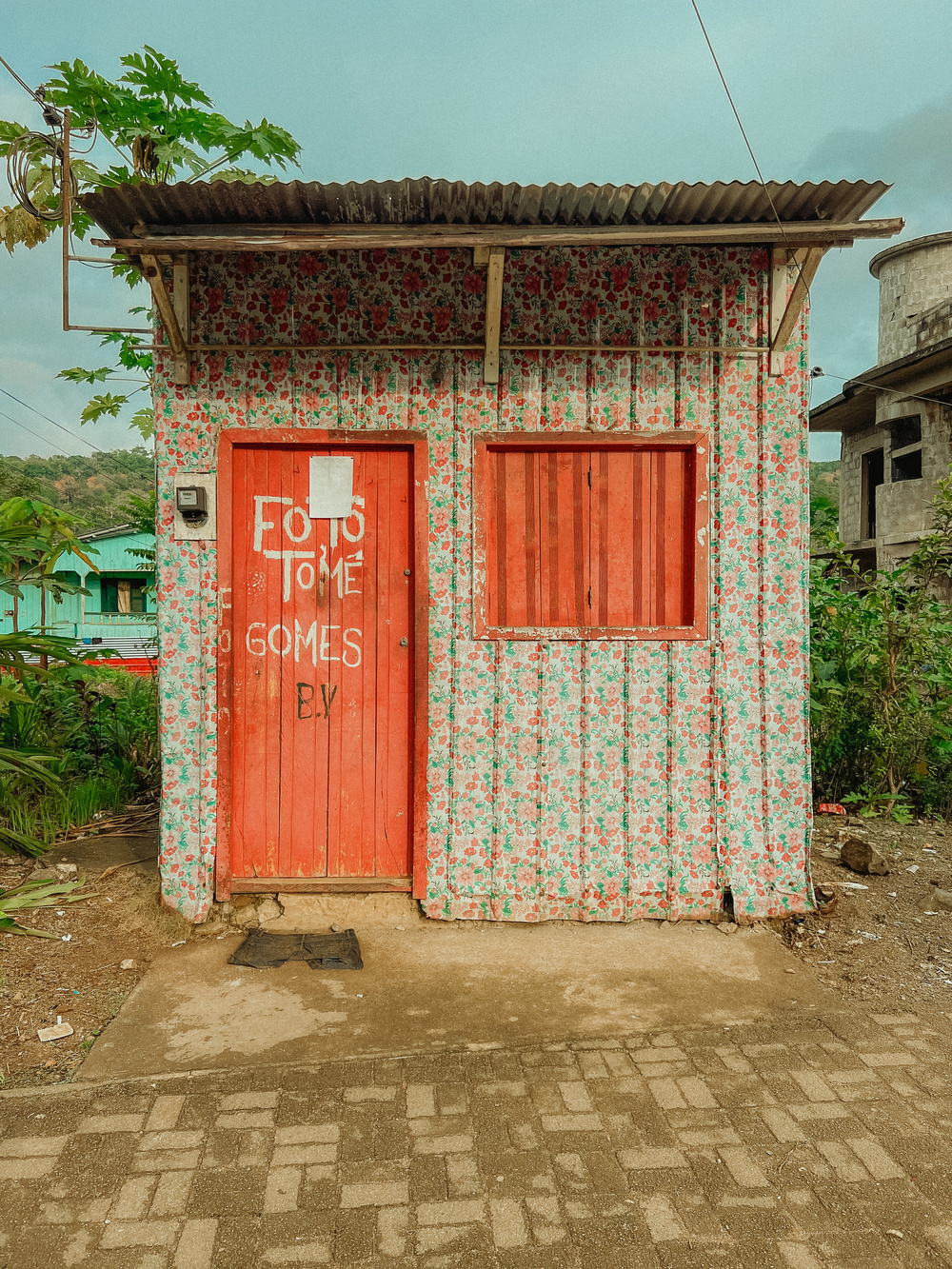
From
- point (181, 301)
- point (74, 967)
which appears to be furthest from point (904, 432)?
point (74, 967)

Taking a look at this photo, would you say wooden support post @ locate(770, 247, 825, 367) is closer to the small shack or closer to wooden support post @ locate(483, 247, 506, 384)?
the small shack

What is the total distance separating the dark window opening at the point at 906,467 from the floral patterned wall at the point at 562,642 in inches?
591

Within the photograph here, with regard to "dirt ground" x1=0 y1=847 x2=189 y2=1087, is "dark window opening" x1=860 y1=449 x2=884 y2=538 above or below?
above

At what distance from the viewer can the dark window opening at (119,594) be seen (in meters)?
24.5

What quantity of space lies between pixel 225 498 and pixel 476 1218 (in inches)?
129

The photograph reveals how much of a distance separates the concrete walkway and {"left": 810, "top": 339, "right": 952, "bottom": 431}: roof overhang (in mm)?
11346

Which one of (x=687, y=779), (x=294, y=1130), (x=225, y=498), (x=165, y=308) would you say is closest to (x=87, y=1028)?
(x=294, y=1130)

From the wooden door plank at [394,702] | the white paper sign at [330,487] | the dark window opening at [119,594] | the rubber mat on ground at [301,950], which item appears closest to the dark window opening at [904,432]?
the wooden door plank at [394,702]

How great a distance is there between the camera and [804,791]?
403 centimetres

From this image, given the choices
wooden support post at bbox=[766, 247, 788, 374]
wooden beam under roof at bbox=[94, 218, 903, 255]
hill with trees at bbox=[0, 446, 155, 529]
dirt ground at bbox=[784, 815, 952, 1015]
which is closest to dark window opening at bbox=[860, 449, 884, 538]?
dirt ground at bbox=[784, 815, 952, 1015]

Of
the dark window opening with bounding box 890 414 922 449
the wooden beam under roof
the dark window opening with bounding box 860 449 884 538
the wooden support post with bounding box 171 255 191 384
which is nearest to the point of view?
the wooden beam under roof

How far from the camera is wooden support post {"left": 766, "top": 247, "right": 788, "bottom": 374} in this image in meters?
3.99

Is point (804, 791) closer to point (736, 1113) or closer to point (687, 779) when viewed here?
point (687, 779)

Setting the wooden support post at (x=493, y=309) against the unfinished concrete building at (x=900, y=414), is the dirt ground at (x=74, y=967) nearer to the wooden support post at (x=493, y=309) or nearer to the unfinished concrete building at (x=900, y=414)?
the wooden support post at (x=493, y=309)
